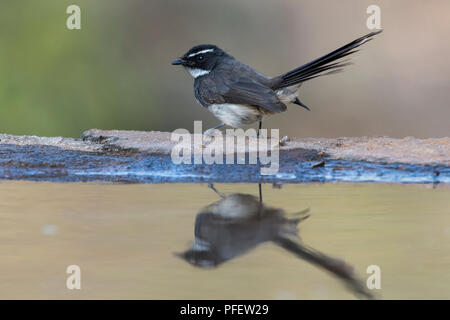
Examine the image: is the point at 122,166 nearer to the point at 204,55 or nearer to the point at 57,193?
the point at 57,193

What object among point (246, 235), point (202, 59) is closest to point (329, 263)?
point (246, 235)

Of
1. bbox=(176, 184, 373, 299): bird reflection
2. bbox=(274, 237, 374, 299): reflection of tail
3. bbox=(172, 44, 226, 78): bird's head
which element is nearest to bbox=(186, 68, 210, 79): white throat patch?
bbox=(172, 44, 226, 78): bird's head

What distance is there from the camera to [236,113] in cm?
562

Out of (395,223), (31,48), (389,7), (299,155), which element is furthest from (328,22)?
(395,223)

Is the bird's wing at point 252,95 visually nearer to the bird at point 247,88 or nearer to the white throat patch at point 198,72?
the bird at point 247,88

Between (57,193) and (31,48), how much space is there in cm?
589

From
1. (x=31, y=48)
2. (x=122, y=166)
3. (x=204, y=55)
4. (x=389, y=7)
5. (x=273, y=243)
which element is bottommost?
(x=273, y=243)

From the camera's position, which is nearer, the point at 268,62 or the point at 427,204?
the point at 427,204

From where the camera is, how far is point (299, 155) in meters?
4.91

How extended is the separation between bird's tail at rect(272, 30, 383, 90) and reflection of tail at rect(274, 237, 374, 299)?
236cm

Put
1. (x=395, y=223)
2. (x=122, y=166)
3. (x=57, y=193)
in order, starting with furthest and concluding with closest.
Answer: (x=122, y=166)
(x=57, y=193)
(x=395, y=223)

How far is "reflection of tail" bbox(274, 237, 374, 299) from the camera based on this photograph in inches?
89.3

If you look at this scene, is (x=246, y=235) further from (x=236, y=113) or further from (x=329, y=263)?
(x=236, y=113)

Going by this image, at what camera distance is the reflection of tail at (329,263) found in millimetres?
2268
